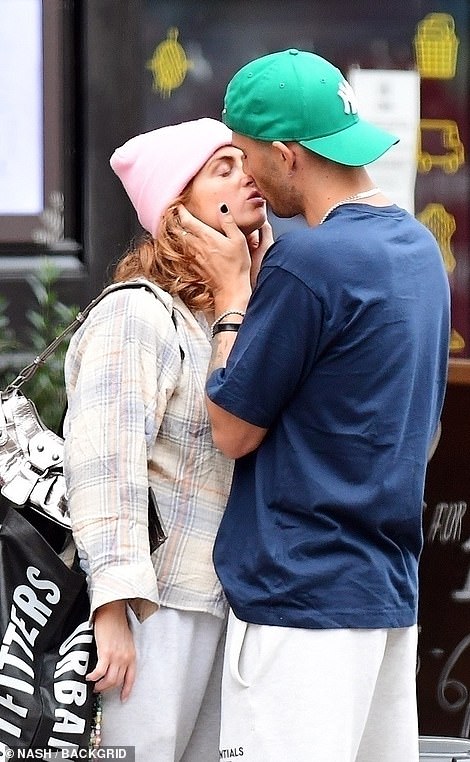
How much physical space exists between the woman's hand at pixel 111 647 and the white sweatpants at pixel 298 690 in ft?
0.65

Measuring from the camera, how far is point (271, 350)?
2277mm

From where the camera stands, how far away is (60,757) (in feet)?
7.89

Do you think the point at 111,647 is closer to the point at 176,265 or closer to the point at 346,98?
the point at 176,265

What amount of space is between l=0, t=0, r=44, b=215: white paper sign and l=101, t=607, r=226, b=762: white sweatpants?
218cm

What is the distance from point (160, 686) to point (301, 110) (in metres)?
1.11

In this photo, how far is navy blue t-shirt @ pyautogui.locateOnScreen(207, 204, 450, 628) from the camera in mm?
2260

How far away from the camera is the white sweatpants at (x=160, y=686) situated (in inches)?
98.5

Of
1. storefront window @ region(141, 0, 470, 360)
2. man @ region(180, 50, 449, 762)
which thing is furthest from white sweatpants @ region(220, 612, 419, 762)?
storefront window @ region(141, 0, 470, 360)

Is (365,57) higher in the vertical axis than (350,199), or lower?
lower

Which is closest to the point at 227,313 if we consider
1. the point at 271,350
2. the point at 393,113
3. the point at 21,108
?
the point at 271,350

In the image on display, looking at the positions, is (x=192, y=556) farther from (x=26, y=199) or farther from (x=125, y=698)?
(x=26, y=199)

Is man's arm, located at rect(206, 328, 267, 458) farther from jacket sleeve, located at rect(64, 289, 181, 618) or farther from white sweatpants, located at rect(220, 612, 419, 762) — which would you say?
white sweatpants, located at rect(220, 612, 419, 762)

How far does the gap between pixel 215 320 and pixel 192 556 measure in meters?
0.46

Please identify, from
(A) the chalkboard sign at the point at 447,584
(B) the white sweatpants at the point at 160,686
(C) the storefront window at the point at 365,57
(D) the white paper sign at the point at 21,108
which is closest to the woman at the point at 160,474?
(B) the white sweatpants at the point at 160,686
